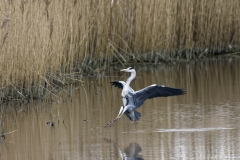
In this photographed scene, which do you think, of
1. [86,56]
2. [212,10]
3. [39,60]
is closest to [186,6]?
[212,10]

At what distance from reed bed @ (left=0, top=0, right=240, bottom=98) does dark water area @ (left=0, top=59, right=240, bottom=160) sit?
444mm

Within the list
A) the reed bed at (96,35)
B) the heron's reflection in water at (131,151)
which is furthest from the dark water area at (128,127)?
the reed bed at (96,35)

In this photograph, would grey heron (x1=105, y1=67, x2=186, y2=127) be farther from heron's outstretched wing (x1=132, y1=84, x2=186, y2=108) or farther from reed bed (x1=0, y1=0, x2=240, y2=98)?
reed bed (x1=0, y1=0, x2=240, y2=98)

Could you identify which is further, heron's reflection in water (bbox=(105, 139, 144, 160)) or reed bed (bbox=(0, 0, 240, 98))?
reed bed (bbox=(0, 0, 240, 98))

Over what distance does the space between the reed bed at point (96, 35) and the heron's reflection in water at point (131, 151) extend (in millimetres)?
2404

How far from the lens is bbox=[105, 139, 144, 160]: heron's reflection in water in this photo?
5715mm

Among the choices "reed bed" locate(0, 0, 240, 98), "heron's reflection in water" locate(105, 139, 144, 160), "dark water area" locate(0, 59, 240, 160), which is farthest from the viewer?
"reed bed" locate(0, 0, 240, 98)

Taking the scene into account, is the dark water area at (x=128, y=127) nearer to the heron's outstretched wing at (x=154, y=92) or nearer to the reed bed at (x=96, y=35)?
the heron's outstretched wing at (x=154, y=92)

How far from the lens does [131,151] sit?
5.97 m

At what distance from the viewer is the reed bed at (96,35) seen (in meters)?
8.98

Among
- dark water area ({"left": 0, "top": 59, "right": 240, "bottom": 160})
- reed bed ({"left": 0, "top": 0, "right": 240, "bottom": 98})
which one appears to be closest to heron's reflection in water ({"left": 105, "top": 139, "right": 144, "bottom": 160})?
dark water area ({"left": 0, "top": 59, "right": 240, "bottom": 160})

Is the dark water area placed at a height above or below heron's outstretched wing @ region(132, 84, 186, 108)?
below

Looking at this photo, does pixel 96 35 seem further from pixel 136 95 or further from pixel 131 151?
pixel 131 151

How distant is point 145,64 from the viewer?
43.7ft
